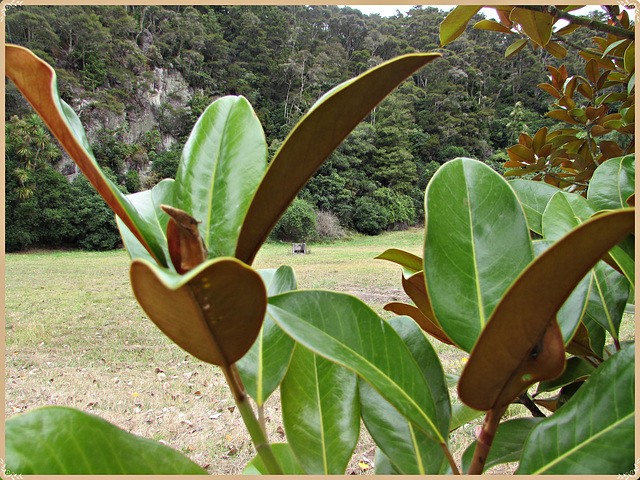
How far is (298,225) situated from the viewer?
1125 cm

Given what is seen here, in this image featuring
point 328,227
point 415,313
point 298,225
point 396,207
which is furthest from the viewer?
point 396,207

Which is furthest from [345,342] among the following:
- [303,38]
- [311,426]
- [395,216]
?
[303,38]

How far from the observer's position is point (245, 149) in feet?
0.83

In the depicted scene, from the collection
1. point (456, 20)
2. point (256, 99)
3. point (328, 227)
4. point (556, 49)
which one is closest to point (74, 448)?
point (456, 20)

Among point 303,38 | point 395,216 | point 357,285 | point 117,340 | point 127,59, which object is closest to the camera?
point 117,340

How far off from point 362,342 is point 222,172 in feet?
0.45

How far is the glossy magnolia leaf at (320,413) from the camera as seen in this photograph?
0.85 feet

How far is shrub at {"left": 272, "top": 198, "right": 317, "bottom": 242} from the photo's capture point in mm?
11211

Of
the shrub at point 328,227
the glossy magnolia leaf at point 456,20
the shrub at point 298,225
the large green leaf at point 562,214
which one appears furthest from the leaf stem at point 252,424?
the shrub at point 328,227

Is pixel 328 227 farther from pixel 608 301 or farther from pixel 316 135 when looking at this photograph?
pixel 316 135

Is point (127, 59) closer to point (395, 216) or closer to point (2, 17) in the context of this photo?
point (395, 216)

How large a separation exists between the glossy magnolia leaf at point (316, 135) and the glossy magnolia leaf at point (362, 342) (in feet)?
0.14

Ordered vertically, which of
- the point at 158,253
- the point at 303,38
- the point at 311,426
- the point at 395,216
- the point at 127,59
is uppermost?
the point at 303,38

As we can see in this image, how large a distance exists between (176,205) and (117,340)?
3646mm
